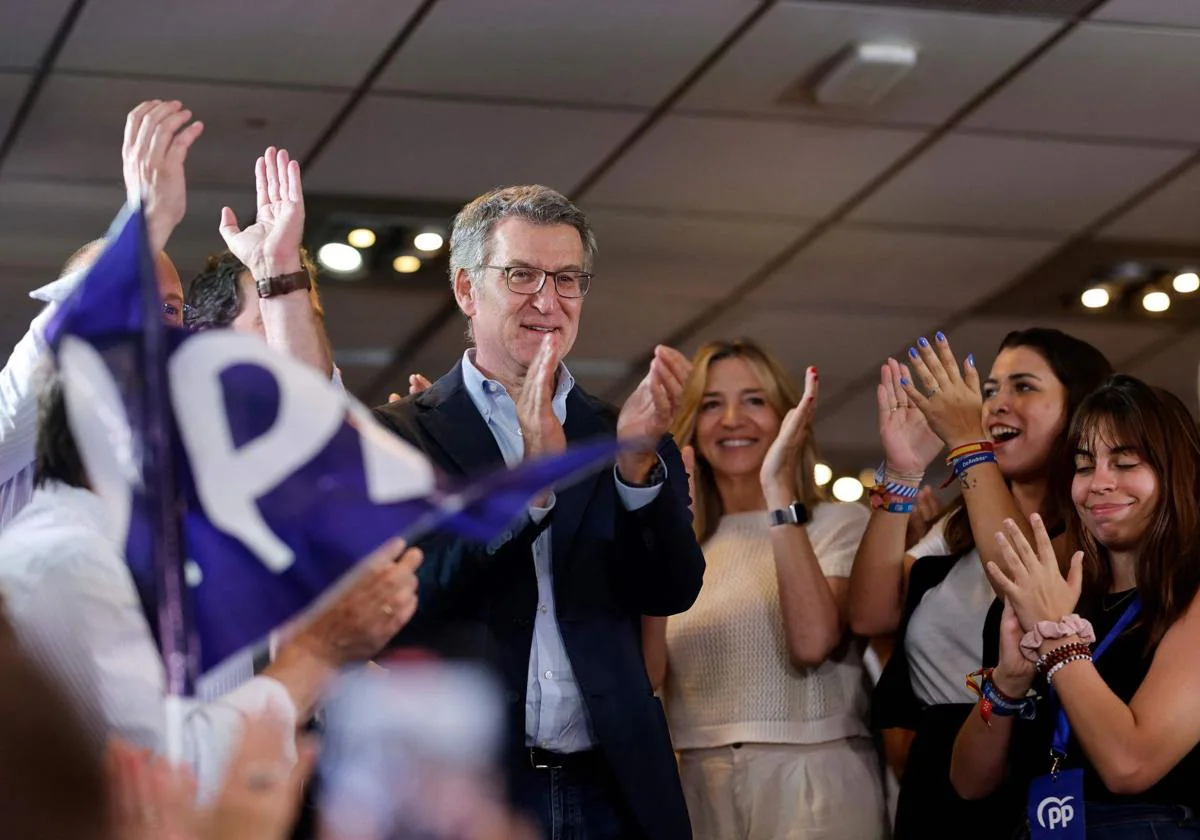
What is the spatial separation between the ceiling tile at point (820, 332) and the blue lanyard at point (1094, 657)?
3474 millimetres

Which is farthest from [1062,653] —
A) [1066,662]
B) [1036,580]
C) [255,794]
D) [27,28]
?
[27,28]

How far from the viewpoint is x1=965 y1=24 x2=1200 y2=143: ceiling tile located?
4.40 m

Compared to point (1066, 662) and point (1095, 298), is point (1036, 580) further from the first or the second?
point (1095, 298)

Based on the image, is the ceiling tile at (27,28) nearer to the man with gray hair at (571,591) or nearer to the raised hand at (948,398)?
the man with gray hair at (571,591)

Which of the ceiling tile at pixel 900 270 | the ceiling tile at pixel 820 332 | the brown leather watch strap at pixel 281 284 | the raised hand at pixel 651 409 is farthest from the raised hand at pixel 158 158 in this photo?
the ceiling tile at pixel 820 332

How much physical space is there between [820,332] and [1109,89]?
2.05m

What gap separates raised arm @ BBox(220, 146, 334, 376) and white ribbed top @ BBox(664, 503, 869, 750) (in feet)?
2.94

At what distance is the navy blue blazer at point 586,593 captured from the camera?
8.29 ft

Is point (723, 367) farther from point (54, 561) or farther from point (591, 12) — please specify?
point (54, 561)

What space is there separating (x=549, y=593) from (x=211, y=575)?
1.03m

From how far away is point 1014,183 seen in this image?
518cm

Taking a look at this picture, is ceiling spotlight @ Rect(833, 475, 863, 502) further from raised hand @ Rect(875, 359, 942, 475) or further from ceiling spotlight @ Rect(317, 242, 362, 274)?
raised hand @ Rect(875, 359, 942, 475)

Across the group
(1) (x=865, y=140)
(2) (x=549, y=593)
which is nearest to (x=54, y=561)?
(2) (x=549, y=593)

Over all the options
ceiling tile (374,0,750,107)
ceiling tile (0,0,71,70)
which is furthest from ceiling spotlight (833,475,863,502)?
ceiling tile (0,0,71,70)
